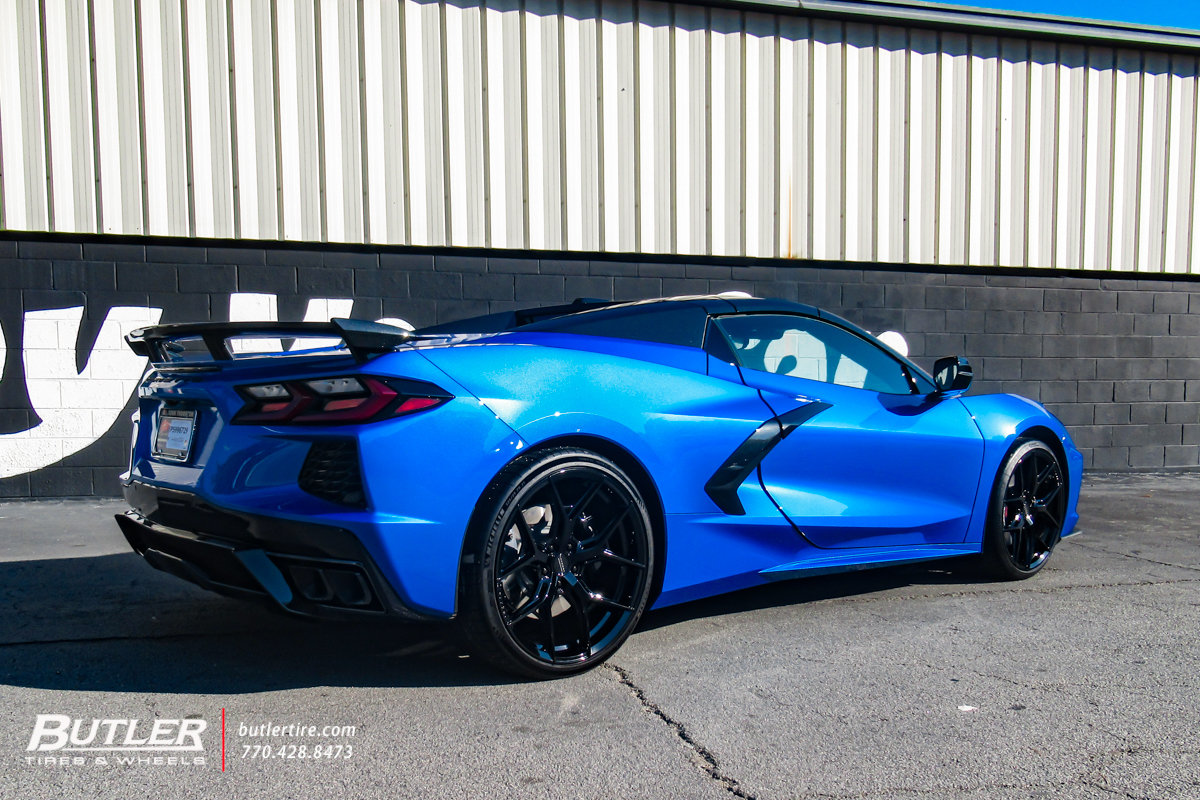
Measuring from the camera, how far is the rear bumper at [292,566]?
2.65 meters

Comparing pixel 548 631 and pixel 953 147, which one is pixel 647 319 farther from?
pixel 953 147

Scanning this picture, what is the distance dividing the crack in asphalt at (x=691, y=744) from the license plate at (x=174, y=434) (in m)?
1.62

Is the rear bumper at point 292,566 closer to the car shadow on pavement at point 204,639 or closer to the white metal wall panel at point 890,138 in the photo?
the car shadow on pavement at point 204,639

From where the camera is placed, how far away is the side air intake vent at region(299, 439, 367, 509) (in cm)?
266

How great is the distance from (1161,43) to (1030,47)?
147 centimetres

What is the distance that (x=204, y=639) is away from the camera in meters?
3.50

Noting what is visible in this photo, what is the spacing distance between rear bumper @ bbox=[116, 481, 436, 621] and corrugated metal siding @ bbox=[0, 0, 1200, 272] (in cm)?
511

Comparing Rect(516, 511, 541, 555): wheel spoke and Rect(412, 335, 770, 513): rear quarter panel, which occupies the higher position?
Rect(412, 335, 770, 513): rear quarter panel

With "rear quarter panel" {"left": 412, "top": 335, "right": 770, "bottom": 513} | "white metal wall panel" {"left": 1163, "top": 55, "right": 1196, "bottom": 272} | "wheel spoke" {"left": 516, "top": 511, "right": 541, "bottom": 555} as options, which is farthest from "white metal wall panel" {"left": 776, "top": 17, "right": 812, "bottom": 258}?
"wheel spoke" {"left": 516, "top": 511, "right": 541, "bottom": 555}

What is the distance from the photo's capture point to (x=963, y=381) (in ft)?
14.3

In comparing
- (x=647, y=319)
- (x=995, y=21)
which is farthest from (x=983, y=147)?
(x=647, y=319)

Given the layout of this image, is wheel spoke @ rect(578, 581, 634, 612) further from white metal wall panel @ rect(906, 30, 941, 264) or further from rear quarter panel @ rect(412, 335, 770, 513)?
white metal wall panel @ rect(906, 30, 941, 264)

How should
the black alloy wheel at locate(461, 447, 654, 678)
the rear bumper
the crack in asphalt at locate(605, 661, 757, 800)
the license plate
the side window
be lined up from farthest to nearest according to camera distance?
the side window
the license plate
the black alloy wheel at locate(461, 447, 654, 678)
the rear bumper
the crack in asphalt at locate(605, 661, 757, 800)

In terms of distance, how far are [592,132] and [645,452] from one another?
5.43 meters
